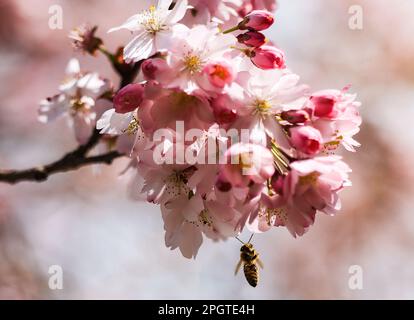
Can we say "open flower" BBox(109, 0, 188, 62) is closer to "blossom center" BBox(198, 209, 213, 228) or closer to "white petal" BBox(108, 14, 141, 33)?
"white petal" BBox(108, 14, 141, 33)

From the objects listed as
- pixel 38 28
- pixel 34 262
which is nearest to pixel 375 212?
pixel 34 262

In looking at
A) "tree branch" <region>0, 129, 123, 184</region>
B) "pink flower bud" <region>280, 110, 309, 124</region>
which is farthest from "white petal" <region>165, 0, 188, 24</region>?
"tree branch" <region>0, 129, 123, 184</region>

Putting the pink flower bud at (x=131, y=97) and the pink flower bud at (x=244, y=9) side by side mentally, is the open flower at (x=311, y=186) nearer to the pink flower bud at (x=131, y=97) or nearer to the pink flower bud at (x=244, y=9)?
the pink flower bud at (x=131, y=97)

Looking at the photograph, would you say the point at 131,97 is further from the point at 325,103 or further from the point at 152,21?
the point at 325,103

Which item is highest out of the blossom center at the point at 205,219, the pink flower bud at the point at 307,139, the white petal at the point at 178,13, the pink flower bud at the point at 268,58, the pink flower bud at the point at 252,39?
the white petal at the point at 178,13

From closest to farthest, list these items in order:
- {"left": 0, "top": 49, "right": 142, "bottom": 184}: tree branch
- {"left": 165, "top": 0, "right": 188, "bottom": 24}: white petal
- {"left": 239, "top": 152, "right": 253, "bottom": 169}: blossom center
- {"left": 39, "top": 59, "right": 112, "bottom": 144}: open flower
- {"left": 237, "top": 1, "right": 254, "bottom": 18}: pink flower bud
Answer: {"left": 239, "top": 152, "right": 253, "bottom": 169}: blossom center < {"left": 165, "top": 0, "right": 188, "bottom": 24}: white petal < {"left": 237, "top": 1, "right": 254, "bottom": 18}: pink flower bud < {"left": 0, "top": 49, "right": 142, "bottom": 184}: tree branch < {"left": 39, "top": 59, "right": 112, "bottom": 144}: open flower

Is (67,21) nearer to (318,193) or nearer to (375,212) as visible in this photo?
(375,212)

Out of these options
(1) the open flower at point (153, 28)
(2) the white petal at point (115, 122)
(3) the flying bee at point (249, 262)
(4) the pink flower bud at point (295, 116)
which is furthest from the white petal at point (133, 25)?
(3) the flying bee at point (249, 262)
